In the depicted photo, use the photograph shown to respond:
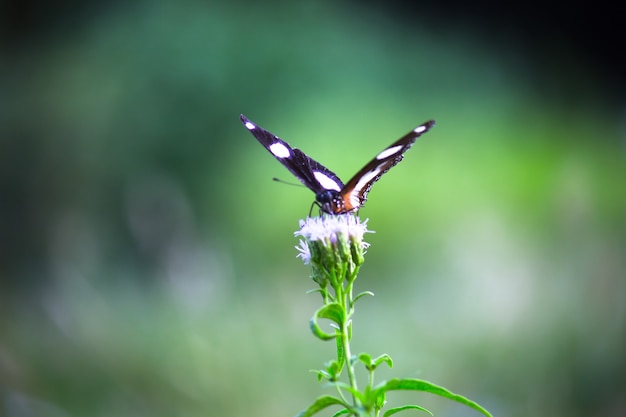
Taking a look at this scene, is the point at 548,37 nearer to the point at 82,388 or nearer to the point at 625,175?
the point at 625,175

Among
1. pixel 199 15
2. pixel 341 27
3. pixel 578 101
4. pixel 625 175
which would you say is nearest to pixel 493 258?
pixel 625 175

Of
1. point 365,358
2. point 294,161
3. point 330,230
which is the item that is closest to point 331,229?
point 330,230

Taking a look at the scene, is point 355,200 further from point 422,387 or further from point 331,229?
point 422,387

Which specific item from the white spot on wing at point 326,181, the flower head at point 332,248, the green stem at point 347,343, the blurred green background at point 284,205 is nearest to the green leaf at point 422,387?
the green stem at point 347,343

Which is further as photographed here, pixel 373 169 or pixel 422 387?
pixel 373 169

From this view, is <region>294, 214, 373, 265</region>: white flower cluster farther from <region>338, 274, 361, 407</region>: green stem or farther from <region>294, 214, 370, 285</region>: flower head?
<region>338, 274, 361, 407</region>: green stem

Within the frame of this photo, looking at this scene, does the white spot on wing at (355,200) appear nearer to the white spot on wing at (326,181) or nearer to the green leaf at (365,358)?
the white spot on wing at (326,181)

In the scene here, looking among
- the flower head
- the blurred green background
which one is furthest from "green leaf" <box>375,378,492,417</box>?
the blurred green background
